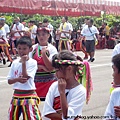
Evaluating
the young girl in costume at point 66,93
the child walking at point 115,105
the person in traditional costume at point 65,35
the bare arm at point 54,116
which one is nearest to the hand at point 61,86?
the young girl in costume at point 66,93

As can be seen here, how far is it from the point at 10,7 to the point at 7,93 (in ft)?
37.4

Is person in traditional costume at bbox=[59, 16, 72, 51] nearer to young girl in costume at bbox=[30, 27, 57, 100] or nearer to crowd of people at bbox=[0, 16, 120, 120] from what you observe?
crowd of people at bbox=[0, 16, 120, 120]

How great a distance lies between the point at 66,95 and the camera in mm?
3980

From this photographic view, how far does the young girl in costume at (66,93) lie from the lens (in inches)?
152

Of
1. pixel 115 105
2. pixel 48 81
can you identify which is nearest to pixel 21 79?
pixel 48 81

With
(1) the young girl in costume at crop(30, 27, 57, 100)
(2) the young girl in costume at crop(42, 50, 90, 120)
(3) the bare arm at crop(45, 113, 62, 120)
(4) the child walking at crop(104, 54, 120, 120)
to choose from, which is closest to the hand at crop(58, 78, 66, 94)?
(2) the young girl in costume at crop(42, 50, 90, 120)

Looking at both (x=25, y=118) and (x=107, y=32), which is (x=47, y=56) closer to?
(x=25, y=118)

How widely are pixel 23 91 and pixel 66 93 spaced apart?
1627 millimetres

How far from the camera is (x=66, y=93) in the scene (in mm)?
3982

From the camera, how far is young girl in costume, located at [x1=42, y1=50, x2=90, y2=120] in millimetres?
3859

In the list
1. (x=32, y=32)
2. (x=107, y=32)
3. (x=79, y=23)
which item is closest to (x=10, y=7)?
(x=32, y=32)

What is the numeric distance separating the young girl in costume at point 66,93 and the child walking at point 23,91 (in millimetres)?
1375

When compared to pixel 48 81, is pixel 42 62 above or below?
above

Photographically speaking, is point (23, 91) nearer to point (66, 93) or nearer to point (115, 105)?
point (66, 93)
